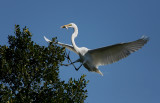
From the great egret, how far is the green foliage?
7.76ft

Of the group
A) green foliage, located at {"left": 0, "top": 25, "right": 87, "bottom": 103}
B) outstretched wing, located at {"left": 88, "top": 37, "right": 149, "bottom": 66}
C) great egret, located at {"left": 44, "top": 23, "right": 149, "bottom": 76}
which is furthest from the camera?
great egret, located at {"left": 44, "top": 23, "right": 149, "bottom": 76}

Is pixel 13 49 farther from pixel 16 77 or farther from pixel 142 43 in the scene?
pixel 142 43

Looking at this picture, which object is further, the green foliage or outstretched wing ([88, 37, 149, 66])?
outstretched wing ([88, 37, 149, 66])

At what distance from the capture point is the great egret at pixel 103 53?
11078 millimetres

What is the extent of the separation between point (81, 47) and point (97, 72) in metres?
1.63

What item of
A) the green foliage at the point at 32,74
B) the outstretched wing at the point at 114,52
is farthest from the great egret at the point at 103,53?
the green foliage at the point at 32,74

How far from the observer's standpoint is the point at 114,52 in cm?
1176

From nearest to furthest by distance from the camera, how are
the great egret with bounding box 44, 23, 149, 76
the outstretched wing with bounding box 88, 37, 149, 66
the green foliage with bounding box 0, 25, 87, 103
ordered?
the green foliage with bounding box 0, 25, 87, 103 → the outstretched wing with bounding box 88, 37, 149, 66 → the great egret with bounding box 44, 23, 149, 76

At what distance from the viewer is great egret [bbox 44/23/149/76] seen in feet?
36.3

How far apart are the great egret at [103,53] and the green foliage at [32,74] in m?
2.36

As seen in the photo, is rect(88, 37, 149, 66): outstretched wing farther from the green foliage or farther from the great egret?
the green foliage

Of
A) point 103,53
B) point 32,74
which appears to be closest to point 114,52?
point 103,53

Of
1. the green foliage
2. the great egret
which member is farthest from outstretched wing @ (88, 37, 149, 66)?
the green foliage

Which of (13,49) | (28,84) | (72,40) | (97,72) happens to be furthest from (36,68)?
(97,72)
